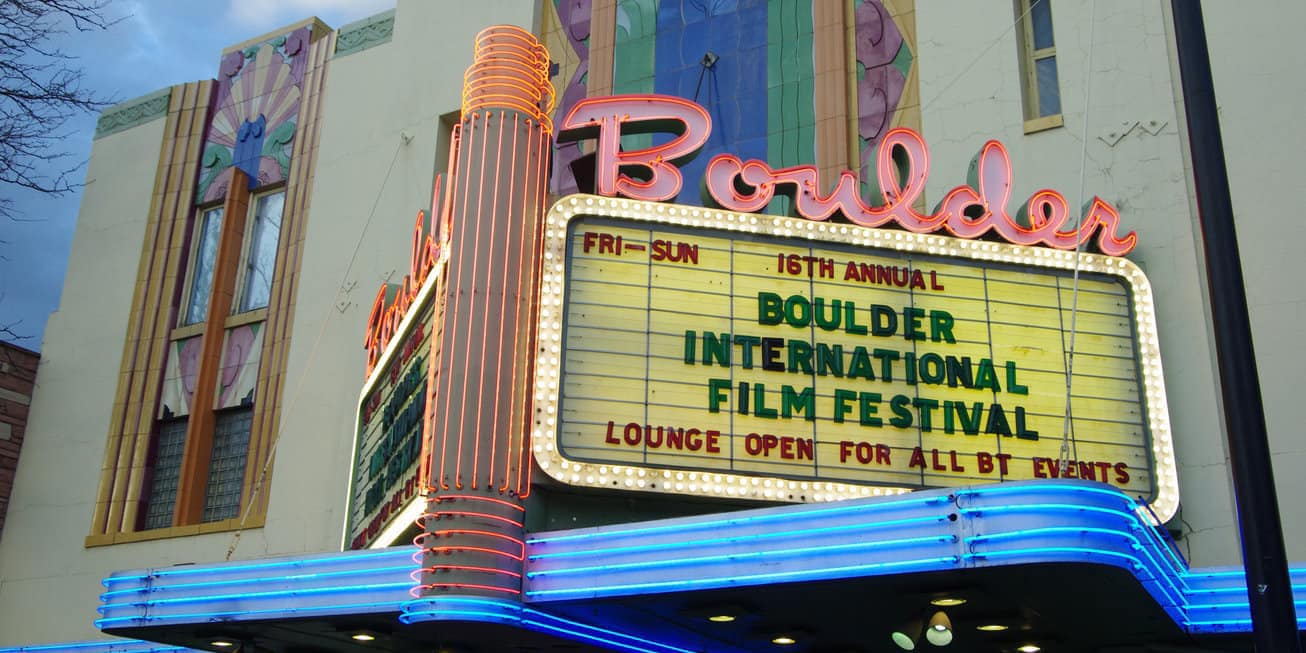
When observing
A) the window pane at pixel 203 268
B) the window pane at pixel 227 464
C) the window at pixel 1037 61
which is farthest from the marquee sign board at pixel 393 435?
the window at pixel 1037 61

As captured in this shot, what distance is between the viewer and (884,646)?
15031mm

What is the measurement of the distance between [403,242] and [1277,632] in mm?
16392

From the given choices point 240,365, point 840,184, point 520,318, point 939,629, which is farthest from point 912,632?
point 240,365

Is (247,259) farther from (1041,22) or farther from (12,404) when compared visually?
Answer: (1041,22)

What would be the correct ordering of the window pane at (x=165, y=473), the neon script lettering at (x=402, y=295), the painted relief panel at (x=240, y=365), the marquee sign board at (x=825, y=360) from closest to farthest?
1. the marquee sign board at (x=825, y=360)
2. the neon script lettering at (x=402, y=295)
3. the window pane at (x=165, y=473)
4. the painted relief panel at (x=240, y=365)

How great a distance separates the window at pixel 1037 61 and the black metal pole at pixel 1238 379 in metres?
9.76

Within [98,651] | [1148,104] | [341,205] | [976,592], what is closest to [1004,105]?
[1148,104]

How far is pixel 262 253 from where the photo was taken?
23719 mm

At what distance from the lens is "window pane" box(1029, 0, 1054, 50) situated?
18359mm

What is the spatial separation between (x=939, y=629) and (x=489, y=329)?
5141mm

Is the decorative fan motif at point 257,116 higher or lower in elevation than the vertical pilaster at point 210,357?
higher

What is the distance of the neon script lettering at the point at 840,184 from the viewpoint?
→ 14.9m

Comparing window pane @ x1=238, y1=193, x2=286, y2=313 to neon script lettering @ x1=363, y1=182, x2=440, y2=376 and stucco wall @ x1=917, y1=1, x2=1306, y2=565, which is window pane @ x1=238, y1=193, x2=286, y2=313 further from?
stucco wall @ x1=917, y1=1, x2=1306, y2=565

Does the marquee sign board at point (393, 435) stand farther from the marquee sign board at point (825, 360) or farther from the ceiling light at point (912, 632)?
the ceiling light at point (912, 632)
